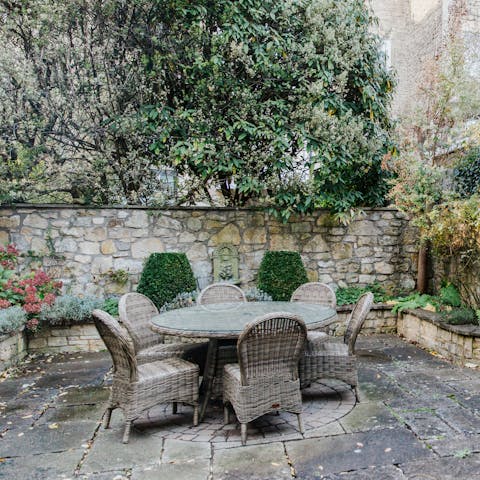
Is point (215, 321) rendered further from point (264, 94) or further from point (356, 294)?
point (264, 94)

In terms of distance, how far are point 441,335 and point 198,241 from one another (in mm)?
3474

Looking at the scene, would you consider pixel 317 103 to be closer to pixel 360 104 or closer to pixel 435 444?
pixel 360 104

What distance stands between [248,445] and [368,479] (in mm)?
815

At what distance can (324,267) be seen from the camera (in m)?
6.31

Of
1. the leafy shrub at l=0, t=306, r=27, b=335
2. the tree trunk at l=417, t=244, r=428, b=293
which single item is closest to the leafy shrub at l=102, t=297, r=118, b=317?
the leafy shrub at l=0, t=306, r=27, b=335

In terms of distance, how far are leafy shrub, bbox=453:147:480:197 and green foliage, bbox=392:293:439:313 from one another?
5.06 feet

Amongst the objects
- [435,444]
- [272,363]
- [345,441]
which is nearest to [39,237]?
[272,363]

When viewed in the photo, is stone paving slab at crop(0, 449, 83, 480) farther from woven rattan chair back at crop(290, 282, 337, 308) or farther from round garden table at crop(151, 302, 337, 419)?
woven rattan chair back at crop(290, 282, 337, 308)

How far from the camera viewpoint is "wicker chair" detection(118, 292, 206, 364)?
11.6ft

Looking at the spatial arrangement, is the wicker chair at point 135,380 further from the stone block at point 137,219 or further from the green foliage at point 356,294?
the green foliage at point 356,294

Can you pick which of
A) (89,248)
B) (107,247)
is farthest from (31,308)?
(107,247)

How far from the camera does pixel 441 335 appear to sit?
4.78 metres

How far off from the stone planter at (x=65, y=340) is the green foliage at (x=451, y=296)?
15.1ft

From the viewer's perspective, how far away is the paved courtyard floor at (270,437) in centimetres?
244
